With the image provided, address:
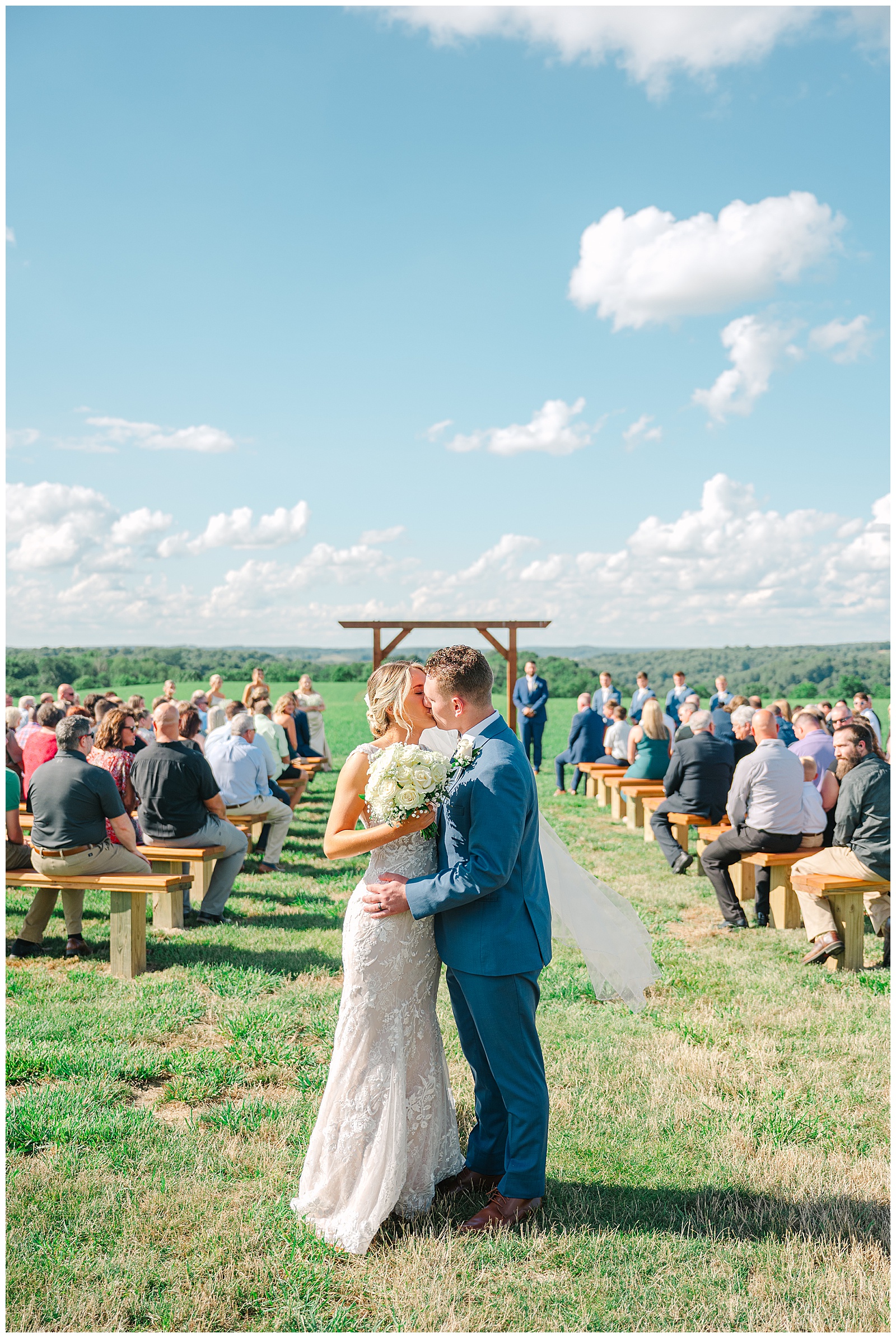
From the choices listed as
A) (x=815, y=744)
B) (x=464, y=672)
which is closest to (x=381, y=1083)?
(x=464, y=672)

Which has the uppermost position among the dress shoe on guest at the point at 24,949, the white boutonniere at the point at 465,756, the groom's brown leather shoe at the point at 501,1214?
the white boutonniere at the point at 465,756

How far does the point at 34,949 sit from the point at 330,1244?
5023mm

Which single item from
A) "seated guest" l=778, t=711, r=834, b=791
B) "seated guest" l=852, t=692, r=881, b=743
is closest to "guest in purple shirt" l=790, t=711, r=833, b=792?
"seated guest" l=778, t=711, r=834, b=791

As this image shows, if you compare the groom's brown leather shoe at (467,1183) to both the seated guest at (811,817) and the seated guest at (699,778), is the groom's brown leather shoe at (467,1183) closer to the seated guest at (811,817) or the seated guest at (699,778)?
the seated guest at (811,817)

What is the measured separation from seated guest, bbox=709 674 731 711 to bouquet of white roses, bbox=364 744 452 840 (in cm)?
1535

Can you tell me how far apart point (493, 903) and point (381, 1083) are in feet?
2.91

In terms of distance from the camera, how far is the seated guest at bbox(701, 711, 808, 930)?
8352 millimetres

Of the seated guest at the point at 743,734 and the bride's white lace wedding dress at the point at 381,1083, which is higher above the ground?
the seated guest at the point at 743,734

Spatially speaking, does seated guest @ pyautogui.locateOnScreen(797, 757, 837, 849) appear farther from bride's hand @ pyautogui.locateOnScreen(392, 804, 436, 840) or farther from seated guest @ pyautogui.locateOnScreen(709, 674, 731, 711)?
seated guest @ pyautogui.locateOnScreen(709, 674, 731, 711)

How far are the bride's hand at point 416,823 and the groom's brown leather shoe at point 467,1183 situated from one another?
5.27 ft

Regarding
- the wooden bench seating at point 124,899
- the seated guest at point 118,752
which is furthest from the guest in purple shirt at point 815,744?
the seated guest at point 118,752

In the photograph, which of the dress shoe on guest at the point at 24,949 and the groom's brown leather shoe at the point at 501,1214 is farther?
the dress shoe on guest at the point at 24,949

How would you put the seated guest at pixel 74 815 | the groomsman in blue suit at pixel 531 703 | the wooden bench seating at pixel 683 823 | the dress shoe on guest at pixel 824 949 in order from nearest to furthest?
the seated guest at pixel 74 815
the dress shoe on guest at pixel 824 949
the wooden bench seating at pixel 683 823
the groomsman in blue suit at pixel 531 703

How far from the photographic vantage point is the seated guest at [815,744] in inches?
403
